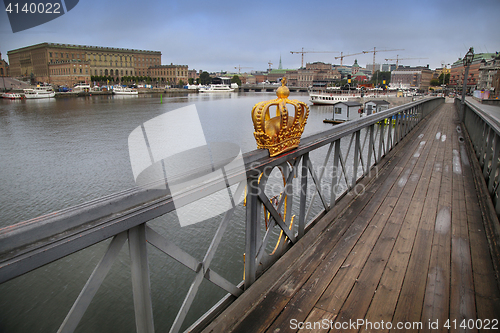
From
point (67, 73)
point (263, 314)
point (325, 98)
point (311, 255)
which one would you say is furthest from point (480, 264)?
point (67, 73)

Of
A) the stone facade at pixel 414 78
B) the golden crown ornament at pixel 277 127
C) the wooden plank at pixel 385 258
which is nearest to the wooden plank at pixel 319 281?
the wooden plank at pixel 385 258

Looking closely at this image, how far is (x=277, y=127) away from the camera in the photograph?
295cm

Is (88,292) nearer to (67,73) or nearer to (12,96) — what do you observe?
(12,96)

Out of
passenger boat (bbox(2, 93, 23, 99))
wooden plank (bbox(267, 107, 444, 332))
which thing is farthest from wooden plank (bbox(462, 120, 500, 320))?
passenger boat (bbox(2, 93, 23, 99))

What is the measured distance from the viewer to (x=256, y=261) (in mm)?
2822

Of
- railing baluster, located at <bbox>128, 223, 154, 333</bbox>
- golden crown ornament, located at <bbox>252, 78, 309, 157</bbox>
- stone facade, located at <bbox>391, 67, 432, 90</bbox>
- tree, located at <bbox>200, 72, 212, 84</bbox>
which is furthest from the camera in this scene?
stone facade, located at <bbox>391, 67, 432, 90</bbox>

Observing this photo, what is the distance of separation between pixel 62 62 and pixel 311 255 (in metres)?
143

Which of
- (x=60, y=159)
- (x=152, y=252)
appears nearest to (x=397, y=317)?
(x=152, y=252)

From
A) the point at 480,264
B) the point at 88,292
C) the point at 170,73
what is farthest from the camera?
the point at 170,73

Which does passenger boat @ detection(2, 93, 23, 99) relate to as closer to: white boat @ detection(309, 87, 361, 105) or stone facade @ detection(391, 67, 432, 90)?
white boat @ detection(309, 87, 361, 105)

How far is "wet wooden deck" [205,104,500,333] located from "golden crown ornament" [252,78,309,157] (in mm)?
1183

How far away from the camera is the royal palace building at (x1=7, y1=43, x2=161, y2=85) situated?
117 meters

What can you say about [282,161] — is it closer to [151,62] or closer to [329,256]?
[329,256]

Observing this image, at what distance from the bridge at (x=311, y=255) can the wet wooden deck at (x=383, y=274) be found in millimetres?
11
